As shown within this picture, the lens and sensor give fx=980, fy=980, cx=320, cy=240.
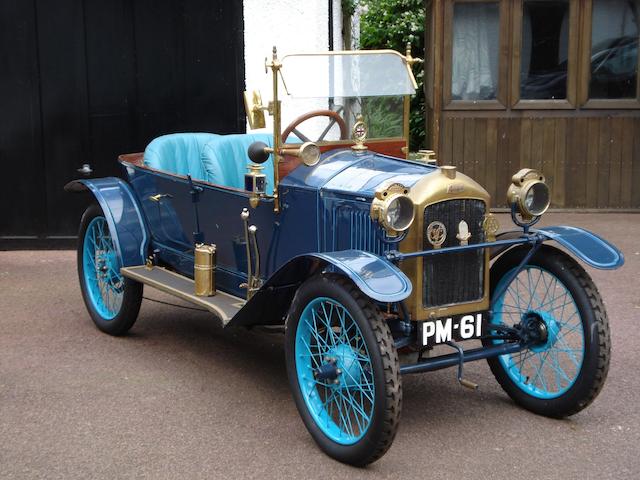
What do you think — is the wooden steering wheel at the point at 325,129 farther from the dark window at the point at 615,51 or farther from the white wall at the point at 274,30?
the dark window at the point at 615,51

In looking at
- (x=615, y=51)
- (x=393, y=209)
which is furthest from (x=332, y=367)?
(x=615, y=51)

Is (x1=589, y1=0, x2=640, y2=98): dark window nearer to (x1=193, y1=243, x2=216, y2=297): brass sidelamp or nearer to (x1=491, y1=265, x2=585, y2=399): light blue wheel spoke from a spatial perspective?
(x1=491, y1=265, x2=585, y2=399): light blue wheel spoke

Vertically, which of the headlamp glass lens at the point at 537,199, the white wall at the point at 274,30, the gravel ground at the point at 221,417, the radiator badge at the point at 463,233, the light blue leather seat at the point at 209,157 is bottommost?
the gravel ground at the point at 221,417

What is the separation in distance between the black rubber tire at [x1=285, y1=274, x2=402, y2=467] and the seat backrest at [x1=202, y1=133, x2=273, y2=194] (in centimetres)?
168

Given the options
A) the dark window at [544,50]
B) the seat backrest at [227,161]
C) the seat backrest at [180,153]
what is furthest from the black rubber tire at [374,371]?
the dark window at [544,50]

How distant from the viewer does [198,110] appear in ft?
27.9

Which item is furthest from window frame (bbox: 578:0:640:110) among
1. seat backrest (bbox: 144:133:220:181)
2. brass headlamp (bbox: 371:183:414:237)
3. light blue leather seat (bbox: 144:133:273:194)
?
brass headlamp (bbox: 371:183:414:237)

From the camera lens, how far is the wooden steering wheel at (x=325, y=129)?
17.0ft

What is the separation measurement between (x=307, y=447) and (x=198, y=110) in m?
4.81

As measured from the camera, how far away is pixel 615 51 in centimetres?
A: 1003

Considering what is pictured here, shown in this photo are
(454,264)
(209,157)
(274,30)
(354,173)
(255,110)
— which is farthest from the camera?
(274,30)

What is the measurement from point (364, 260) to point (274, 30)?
15.8 feet

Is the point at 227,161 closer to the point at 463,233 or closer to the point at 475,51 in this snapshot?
the point at 463,233

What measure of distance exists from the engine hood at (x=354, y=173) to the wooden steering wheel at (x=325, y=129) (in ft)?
0.65
